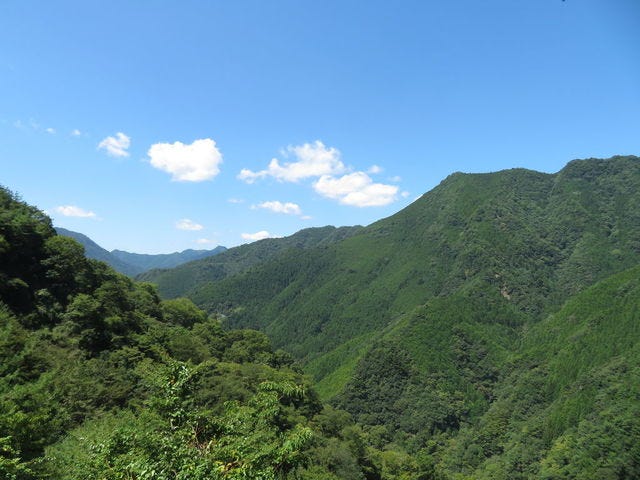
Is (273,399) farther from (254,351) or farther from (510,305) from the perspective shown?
(510,305)

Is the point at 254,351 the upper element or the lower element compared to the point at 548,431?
upper

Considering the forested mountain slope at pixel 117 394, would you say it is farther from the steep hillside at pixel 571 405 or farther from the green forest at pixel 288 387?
the steep hillside at pixel 571 405

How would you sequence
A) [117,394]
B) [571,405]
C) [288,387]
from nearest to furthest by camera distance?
[117,394] → [288,387] → [571,405]

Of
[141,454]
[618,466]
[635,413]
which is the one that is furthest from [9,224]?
[635,413]

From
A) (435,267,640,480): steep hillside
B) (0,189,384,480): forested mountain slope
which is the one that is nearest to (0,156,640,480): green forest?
(0,189,384,480): forested mountain slope

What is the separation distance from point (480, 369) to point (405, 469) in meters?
105

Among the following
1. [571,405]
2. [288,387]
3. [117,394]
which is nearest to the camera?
[117,394]

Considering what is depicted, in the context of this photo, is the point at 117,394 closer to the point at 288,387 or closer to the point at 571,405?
the point at 288,387

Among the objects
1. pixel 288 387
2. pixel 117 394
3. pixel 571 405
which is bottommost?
pixel 571 405

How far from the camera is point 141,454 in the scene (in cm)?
987

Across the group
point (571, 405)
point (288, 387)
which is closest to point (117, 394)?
point (288, 387)

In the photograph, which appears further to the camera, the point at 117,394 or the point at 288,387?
the point at 288,387

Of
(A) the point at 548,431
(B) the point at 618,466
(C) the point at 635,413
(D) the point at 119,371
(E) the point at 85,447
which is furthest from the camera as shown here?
(A) the point at 548,431

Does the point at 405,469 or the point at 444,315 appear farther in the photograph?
the point at 444,315
